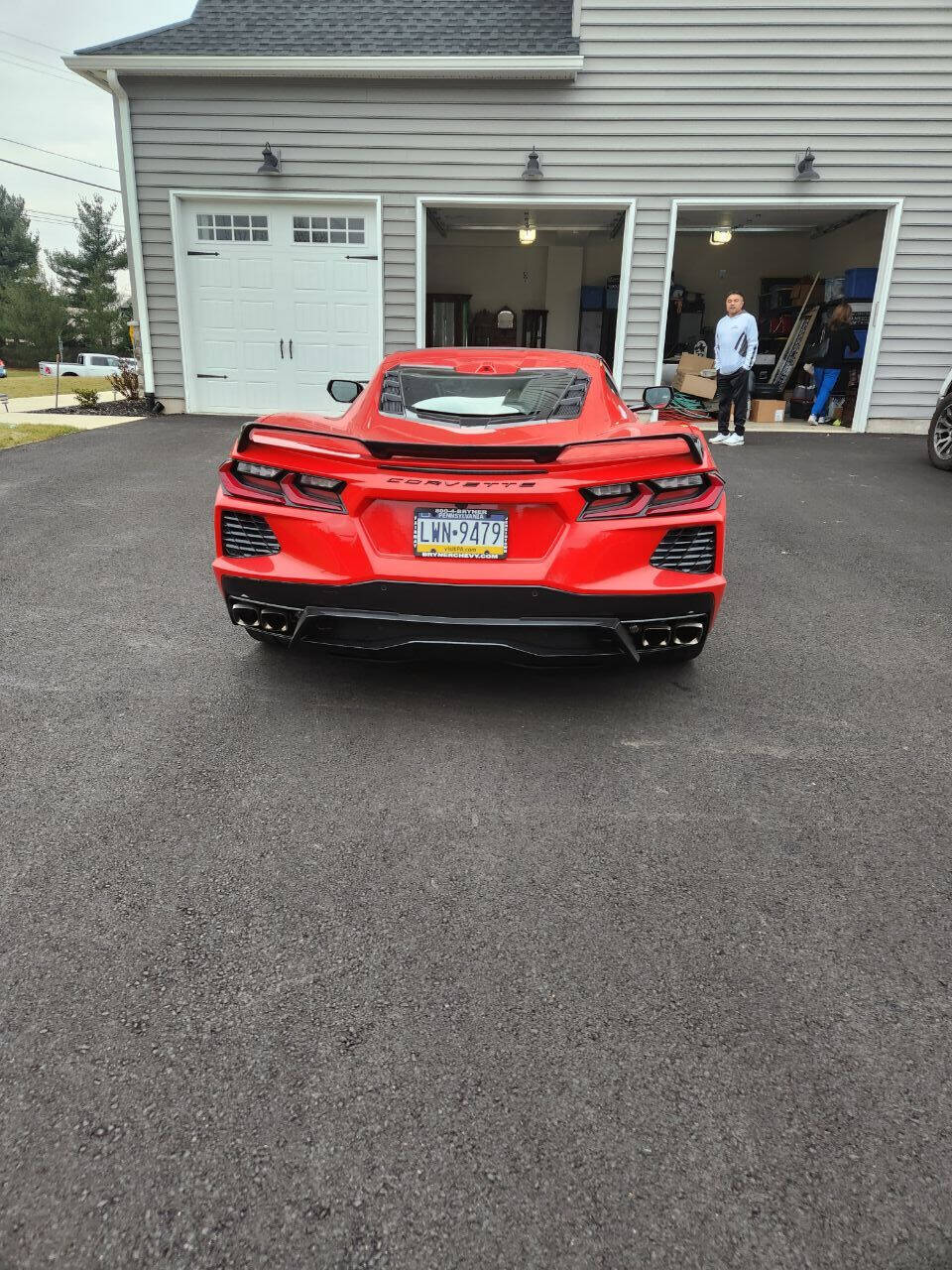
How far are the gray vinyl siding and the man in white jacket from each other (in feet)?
4.67

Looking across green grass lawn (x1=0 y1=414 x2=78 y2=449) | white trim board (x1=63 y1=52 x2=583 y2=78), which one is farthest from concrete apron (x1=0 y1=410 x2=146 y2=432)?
white trim board (x1=63 y1=52 x2=583 y2=78)

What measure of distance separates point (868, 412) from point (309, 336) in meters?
7.29

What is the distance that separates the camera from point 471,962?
5.98 feet

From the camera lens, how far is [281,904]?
200 centimetres

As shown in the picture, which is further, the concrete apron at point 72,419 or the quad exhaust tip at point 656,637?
the concrete apron at point 72,419

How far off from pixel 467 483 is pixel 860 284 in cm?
1194

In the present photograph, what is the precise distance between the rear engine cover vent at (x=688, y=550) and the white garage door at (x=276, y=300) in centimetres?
887

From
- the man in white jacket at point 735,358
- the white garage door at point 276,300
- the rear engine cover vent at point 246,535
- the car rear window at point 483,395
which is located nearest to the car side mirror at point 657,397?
the car rear window at point 483,395

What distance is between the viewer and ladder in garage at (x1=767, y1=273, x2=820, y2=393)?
14.7m

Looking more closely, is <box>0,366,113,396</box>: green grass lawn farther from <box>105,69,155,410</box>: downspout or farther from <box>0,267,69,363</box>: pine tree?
<box>0,267,69,363</box>: pine tree

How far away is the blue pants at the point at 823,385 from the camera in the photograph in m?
11.7

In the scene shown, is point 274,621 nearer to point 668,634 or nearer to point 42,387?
point 668,634

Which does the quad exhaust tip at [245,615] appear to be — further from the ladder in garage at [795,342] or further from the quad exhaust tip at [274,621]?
the ladder in garage at [795,342]

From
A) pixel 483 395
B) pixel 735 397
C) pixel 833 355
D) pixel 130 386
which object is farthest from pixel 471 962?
pixel 130 386
